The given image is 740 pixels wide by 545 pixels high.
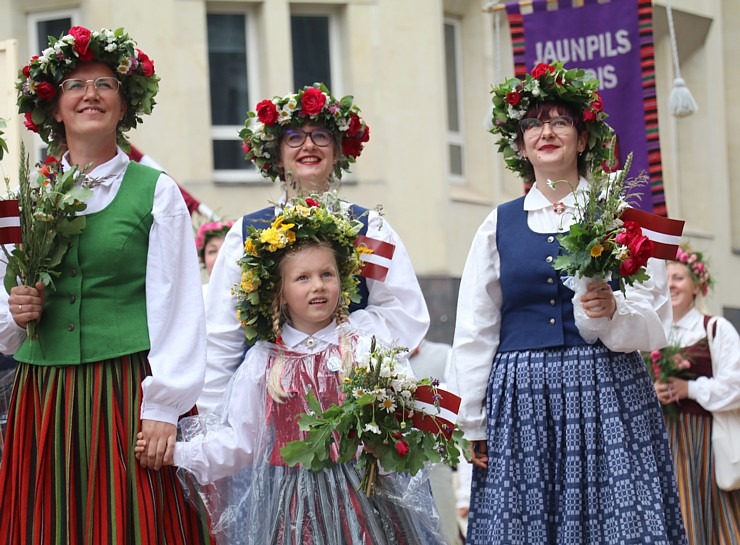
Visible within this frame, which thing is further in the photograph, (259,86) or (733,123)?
(733,123)

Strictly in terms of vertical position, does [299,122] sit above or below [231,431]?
above

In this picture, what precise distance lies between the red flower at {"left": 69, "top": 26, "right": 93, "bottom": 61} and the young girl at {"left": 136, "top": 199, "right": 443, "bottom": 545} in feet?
2.88

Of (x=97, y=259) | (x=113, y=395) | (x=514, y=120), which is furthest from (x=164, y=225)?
(x=514, y=120)

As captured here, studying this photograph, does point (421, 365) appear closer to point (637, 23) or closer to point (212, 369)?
point (637, 23)

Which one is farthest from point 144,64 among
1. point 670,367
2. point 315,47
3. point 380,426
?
point 315,47

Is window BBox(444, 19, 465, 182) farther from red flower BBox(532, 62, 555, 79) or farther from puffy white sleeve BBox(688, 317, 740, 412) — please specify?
red flower BBox(532, 62, 555, 79)

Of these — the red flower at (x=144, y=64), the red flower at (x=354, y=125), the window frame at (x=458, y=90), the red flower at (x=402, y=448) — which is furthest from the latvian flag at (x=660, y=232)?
the window frame at (x=458, y=90)

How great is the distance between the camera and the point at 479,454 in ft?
18.4

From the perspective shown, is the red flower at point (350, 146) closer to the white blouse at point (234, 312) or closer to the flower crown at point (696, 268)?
the white blouse at point (234, 312)

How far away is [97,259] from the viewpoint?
482cm

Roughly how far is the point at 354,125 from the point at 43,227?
1832 mm

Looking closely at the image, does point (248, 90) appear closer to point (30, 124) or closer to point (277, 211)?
point (277, 211)

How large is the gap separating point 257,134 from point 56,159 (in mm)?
1274

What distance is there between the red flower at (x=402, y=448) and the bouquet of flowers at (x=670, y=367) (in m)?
3.06
